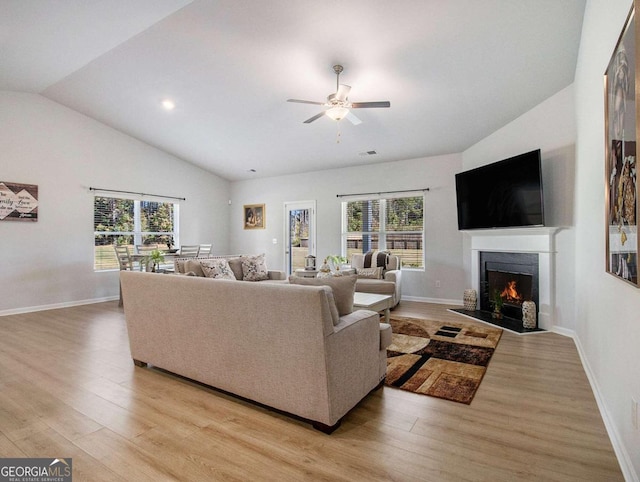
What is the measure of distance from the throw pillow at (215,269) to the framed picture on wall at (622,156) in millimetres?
3845

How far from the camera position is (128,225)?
6820mm

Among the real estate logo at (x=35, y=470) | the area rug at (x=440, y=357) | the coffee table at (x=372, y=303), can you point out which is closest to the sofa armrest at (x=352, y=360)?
the area rug at (x=440, y=357)

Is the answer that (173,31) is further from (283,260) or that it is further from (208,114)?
(283,260)

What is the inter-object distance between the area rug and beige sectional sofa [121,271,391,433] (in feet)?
1.26

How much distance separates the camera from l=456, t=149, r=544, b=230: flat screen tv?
4.19m

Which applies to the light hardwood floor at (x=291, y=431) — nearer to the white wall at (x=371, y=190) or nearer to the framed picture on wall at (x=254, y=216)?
Result: the white wall at (x=371, y=190)

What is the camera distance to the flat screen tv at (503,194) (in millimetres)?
4191

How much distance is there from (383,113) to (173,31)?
2.80 meters

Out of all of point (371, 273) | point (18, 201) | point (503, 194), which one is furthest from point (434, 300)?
point (18, 201)

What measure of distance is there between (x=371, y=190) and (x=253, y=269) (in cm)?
288

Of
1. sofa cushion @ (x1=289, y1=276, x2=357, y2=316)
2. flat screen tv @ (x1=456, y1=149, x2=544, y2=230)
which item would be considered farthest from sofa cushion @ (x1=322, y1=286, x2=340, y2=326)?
flat screen tv @ (x1=456, y1=149, x2=544, y2=230)

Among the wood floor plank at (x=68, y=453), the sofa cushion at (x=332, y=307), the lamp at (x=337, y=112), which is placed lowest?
the wood floor plank at (x=68, y=453)

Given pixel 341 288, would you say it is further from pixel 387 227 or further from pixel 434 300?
pixel 387 227

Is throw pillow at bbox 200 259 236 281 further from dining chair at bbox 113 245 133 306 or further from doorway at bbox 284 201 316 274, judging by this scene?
doorway at bbox 284 201 316 274
